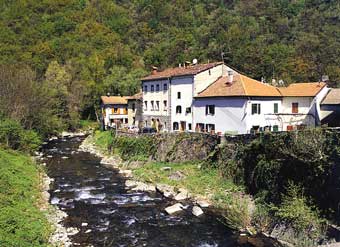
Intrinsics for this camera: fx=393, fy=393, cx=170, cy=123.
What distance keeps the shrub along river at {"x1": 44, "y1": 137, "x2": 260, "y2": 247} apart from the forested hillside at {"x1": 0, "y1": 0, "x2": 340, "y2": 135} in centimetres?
1662

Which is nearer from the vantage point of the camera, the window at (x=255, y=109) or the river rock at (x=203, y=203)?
the river rock at (x=203, y=203)

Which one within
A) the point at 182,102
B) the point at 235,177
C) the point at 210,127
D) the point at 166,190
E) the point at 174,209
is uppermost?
the point at 182,102

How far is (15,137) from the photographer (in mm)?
42031

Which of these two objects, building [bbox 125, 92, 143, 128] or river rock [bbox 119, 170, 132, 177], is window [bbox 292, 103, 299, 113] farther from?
building [bbox 125, 92, 143, 128]

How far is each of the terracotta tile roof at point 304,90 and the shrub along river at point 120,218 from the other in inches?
739

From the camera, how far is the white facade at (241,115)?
40.4 metres

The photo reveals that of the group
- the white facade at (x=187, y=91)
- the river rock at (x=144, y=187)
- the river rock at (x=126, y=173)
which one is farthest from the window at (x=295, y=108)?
the river rock at (x=126, y=173)

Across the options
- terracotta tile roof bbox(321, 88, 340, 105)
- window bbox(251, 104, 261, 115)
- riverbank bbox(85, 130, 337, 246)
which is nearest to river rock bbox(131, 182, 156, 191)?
riverbank bbox(85, 130, 337, 246)

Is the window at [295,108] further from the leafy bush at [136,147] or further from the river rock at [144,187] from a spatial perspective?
the river rock at [144,187]

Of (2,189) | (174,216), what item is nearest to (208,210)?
(174,216)

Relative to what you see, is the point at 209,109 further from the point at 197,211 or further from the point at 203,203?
the point at 197,211

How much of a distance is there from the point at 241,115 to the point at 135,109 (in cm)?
3012

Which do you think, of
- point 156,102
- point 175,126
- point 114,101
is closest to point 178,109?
point 175,126

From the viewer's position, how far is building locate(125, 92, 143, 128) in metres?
64.6
